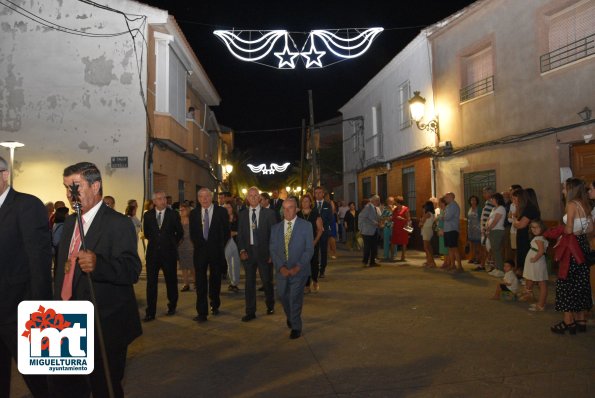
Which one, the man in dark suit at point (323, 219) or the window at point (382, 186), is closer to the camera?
the man in dark suit at point (323, 219)

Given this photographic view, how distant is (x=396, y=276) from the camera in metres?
11.6

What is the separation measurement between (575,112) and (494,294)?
4.20 meters

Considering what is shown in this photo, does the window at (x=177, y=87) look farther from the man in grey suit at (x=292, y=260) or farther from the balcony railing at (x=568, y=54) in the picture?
the man in grey suit at (x=292, y=260)

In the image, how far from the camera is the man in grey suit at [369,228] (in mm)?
12844

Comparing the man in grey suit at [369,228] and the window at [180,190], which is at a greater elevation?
the window at [180,190]

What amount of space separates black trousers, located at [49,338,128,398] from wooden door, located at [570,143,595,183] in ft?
32.1

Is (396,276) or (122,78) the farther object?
(122,78)

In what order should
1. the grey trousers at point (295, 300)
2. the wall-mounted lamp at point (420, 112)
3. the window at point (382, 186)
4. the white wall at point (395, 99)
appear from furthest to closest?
the window at point (382, 186)
the white wall at point (395, 99)
the wall-mounted lamp at point (420, 112)
the grey trousers at point (295, 300)

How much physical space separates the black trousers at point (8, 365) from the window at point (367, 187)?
21096 mm

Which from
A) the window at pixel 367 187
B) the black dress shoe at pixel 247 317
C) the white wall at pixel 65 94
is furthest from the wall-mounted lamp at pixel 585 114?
the window at pixel 367 187

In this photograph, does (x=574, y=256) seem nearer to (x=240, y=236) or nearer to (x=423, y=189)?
(x=240, y=236)

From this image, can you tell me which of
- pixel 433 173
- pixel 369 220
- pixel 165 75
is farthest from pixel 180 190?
pixel 369 220

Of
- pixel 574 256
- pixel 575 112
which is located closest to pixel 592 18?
pixel 575 112

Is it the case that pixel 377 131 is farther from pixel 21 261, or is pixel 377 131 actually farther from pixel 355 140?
pixel 21 261
